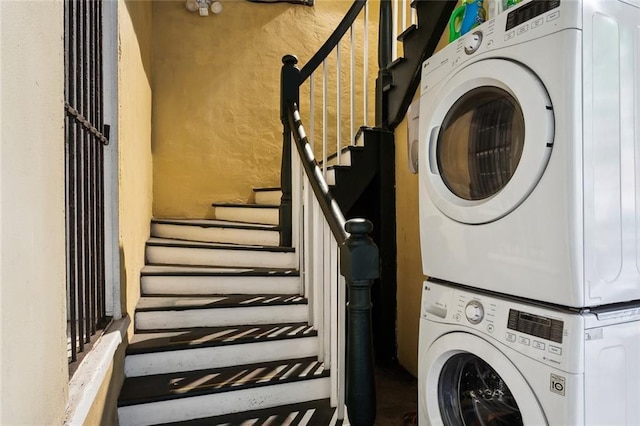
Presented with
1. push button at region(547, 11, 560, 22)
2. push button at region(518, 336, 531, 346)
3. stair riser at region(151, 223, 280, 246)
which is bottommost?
push button at region(518, 336, 531, 346)

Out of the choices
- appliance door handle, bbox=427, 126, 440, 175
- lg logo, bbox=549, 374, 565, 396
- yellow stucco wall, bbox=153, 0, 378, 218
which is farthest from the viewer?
yellow stucco wall, bbox=153, 0, 378, 218

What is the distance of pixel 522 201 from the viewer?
1.10 metres

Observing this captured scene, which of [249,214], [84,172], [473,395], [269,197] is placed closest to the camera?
[473,395]

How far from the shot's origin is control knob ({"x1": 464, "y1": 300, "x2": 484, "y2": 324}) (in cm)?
A: 123

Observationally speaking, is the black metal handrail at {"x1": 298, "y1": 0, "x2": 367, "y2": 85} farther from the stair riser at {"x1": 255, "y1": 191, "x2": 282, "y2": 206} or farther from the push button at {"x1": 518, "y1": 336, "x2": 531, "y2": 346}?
the push button at {"x1": 518, "y1": 336, "x2": 531, "y2": 346}

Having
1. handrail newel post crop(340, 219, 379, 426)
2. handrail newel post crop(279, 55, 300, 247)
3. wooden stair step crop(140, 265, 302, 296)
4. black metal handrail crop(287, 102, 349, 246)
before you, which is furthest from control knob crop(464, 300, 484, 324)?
handrail newel post crop(279, 55, 300, 247)

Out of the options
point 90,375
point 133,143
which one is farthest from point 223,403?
point 133,143

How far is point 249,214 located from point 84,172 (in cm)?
171

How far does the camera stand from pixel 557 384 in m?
1.00

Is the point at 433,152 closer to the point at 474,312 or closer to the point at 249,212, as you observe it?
the point at 474,312

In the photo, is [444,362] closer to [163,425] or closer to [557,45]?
[557,45]

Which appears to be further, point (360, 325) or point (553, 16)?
point (360, 325)

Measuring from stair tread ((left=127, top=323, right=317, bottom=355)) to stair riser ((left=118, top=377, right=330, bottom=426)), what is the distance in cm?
25

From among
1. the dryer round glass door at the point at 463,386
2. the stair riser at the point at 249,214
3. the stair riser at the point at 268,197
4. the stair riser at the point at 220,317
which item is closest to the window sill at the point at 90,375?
the stair riser at the point at 220,317
